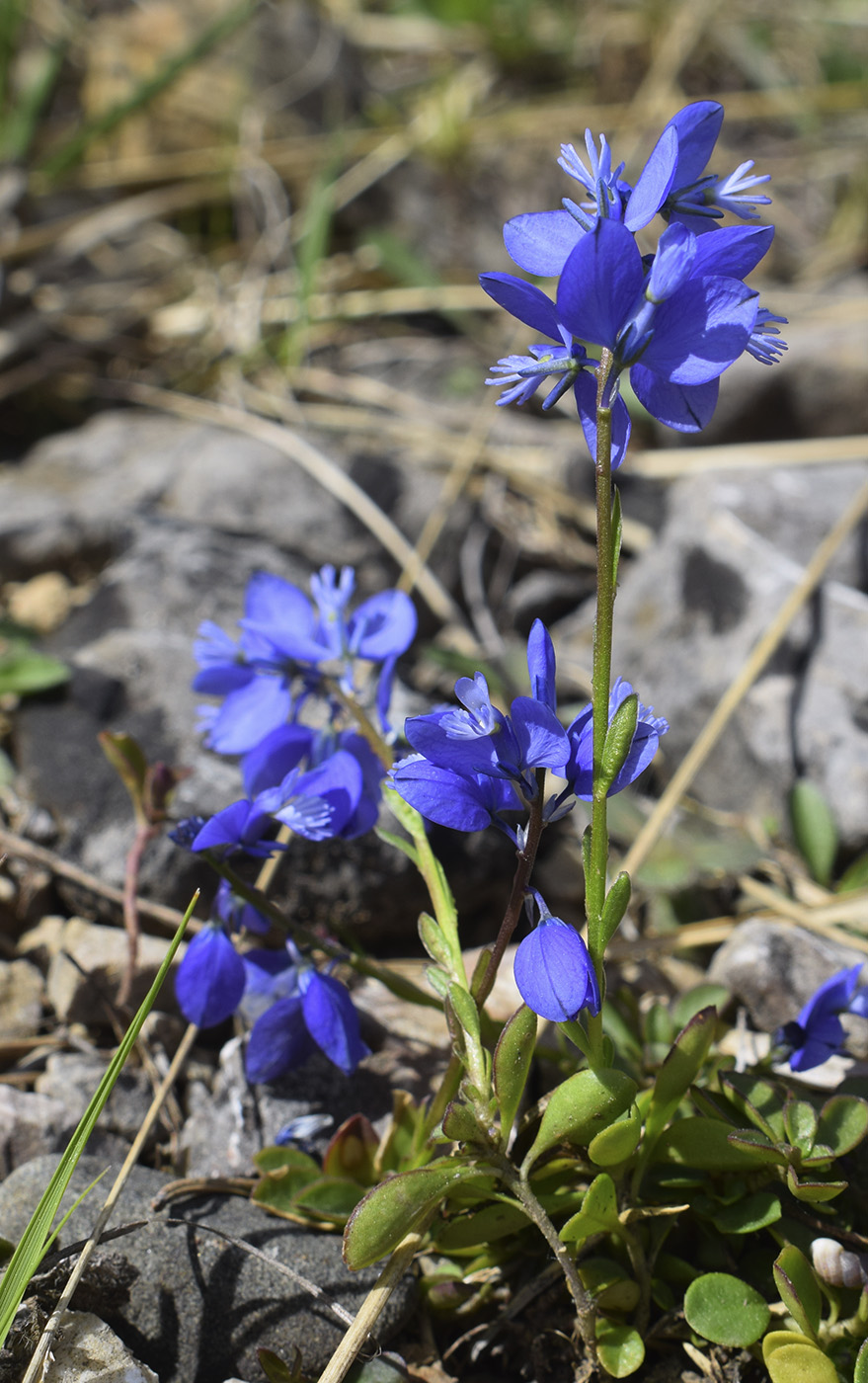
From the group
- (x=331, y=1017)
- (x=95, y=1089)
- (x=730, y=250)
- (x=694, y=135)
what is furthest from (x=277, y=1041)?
(x=694, y=135)

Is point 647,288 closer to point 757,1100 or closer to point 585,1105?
point 585,1105

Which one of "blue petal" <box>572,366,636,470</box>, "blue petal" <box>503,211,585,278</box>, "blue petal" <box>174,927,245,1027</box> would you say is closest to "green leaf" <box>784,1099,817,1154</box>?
"blue petal" <box>174,927,245,1027</box>

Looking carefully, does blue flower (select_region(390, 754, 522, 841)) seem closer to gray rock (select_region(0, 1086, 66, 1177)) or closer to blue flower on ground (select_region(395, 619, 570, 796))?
blue flower on ground (select_region(395, 619, 570, 796))

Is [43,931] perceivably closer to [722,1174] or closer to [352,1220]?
[352,1220]

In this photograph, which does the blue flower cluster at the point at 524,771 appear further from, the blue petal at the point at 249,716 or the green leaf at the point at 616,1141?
the blue petal at the point at 249,716

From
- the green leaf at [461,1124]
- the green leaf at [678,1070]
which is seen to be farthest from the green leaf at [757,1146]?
the green leaf at [461,1124]

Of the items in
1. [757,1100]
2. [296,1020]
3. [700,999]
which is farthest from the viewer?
[700,999]
